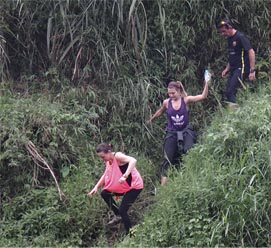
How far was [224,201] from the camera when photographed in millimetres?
6500

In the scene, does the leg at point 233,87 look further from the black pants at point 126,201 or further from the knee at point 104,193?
the knee at point 104,193

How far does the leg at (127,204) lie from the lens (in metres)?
7.09

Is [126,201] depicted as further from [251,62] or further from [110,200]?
[251,62]

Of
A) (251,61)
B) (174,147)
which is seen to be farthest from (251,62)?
(174,147)

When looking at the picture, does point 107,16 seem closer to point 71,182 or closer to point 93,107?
point 93,107

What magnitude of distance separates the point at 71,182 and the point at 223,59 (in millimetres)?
3481

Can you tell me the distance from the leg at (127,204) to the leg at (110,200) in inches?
8.4

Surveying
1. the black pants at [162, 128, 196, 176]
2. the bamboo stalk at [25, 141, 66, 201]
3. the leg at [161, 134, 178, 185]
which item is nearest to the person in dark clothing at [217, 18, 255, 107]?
the black pants at [162, 128, 196, 176]

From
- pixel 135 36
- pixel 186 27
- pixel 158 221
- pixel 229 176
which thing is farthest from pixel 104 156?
pixel 186 27

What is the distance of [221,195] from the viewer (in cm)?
656

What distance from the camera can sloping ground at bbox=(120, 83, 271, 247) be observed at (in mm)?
6324

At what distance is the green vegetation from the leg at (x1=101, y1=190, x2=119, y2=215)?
10.8 inches

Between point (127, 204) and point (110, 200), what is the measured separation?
0.92 feet

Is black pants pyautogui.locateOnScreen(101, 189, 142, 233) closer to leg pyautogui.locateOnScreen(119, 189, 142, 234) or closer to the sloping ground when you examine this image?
leg pyautogui.locateOnScreen(119, 189, 142, 234)
